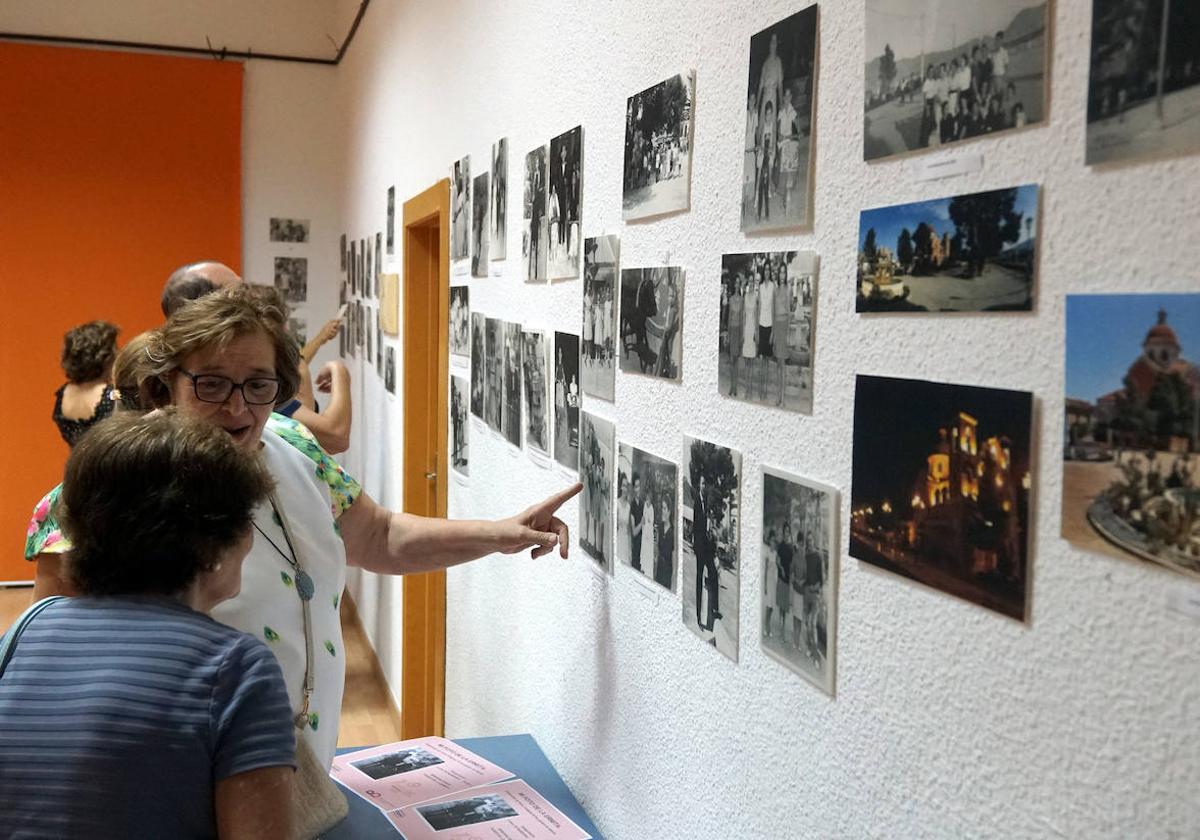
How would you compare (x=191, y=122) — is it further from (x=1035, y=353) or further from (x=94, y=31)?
(x=1035, y=353)

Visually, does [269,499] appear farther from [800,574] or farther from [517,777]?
[800,574]

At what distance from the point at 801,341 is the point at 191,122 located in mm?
7249

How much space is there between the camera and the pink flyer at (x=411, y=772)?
2156 millimetres

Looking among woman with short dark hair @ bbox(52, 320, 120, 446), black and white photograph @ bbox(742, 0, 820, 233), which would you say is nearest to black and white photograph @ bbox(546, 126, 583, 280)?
black and white photograph @ bbox(742, 0, 820, 233)

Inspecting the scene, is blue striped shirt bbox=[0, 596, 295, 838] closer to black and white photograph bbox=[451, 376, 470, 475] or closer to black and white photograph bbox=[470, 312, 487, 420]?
black and white photograph bbox=[470, 312, 487, 420]

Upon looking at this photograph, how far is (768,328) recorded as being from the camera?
4.41ft

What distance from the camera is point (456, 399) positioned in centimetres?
340

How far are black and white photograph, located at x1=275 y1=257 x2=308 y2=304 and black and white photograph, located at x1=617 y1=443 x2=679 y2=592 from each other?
20.9ft

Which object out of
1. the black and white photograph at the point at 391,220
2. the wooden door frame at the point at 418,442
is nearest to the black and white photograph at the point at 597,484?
the wooden door frame at the point at 418,442

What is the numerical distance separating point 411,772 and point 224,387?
919 millimetres

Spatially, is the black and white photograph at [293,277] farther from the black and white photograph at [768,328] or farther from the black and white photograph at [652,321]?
the black and white photograph at [768,328]

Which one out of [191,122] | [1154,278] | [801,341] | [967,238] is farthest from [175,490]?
[191,122]

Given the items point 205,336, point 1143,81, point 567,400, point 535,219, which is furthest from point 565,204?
point 1143,81

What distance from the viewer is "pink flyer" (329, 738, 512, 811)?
7.07 ft
